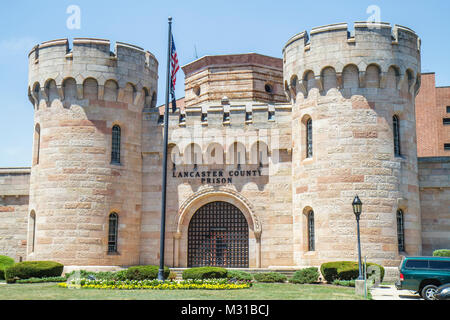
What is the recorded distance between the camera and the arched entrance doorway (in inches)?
1179

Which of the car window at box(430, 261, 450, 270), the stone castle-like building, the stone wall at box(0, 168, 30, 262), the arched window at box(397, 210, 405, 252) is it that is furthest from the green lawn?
the stone wall at box(0, 168, 30, 262)

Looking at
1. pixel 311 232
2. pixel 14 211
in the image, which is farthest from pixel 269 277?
pixel 14 211

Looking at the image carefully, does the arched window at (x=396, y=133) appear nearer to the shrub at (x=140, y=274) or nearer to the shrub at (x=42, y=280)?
the shrub at (x=140, y=274)

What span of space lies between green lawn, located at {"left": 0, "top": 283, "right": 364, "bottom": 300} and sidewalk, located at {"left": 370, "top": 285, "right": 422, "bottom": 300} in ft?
A: 3.10

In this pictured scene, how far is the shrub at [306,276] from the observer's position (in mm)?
25062

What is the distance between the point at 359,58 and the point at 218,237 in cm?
1170

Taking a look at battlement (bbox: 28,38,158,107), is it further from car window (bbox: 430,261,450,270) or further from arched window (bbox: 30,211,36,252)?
car window (bbox: 430,261,450,270)

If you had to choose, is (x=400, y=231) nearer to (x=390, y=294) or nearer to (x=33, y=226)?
(x=390, y=294)

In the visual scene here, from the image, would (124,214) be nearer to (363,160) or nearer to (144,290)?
(144,290)

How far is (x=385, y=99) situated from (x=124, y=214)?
1451 cm

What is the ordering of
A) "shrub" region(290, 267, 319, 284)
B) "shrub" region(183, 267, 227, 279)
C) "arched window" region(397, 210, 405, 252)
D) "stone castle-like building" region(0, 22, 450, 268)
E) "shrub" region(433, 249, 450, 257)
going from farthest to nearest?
"arched window" region(397, 210, 405, 252)
"stone castle-like building" region(0, 22, 450, 268)
"shrub" region(433, 249, 450, 257)
"shrub" region(290, 267, 319, 284)
"shrub" region(183, 267, 227, 279)

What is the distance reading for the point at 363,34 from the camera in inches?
1082

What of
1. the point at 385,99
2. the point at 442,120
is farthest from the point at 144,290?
the point at 442,120
